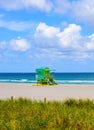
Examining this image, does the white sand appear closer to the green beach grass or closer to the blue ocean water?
the green beach grass

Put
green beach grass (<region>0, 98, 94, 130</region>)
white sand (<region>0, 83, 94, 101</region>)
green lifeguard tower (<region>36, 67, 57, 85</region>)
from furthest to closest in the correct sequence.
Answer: green lifeguard tower (<region>36, 67, 57, 85</region>) < white sand (<region>0, 83, 94, 101</region>) < green beach grass (<region>0, 98, 94, 130</region>)

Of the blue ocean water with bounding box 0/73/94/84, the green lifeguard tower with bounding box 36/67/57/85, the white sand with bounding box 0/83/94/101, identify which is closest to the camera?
the white sand with bounding box 0/83/94/101

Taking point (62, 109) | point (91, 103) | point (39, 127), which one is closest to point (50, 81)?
point (91, 103)

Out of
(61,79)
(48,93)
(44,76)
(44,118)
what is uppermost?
(61,79)

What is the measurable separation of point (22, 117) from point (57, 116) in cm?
108

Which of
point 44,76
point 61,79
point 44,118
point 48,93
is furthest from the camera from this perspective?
point 61,79

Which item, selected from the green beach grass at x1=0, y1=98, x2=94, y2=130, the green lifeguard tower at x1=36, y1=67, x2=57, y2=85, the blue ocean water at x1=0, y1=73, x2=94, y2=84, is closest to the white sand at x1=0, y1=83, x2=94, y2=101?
the green lifeguard tower at x1=36, y1=67, x2=57, y2=85

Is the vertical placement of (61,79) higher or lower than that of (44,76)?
higher

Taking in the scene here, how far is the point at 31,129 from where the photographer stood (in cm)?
1090

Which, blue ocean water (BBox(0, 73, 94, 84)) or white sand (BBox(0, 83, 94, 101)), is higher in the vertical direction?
blue ocean water (BBox(0, 73, 94, 84))

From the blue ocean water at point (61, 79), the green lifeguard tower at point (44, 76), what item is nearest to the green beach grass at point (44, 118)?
the green lifeguard tower at point (44, 76)

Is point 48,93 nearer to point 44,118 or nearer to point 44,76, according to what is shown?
point 44,76

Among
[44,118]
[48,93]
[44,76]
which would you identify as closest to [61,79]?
[44,76]

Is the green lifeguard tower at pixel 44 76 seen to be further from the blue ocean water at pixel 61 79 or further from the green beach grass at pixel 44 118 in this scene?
the green beach grass at pixel 44 118
